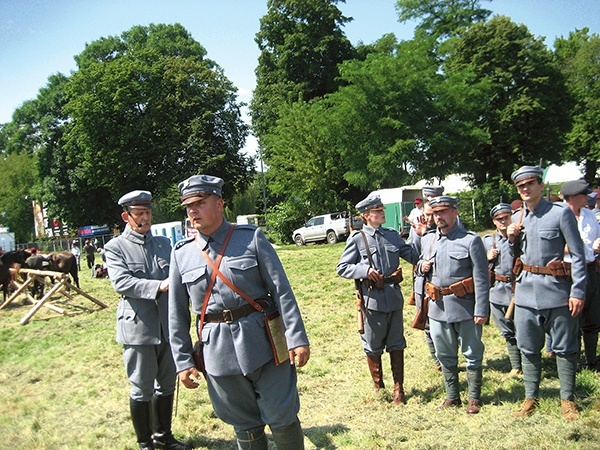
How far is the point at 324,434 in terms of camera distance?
16.6ft

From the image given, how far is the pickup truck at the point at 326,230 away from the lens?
3009 centimetres

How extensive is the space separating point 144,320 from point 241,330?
4.82 ft

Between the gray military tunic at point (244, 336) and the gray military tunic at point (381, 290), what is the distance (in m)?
2.18

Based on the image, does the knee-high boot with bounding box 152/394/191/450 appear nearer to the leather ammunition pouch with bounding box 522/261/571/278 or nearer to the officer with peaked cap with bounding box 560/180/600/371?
the leather ammunition pouch with bounding box 522/261/571/278

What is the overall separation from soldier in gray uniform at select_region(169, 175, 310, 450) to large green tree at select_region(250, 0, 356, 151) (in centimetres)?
3524

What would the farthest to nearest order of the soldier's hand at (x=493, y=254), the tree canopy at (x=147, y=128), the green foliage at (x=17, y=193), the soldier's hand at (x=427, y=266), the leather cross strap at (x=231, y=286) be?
the green foliage at (x=17, y=193)
the tree canopy at (x=147, y=128)
the soldier's hand at (x=493, y=254)
the soldier's hand at (x=427, y=266)
the leather cross strap at (x=231, y=286)

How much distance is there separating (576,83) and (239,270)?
45.8 metres

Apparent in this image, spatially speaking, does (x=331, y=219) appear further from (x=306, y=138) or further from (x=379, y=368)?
(x=379, y=368)

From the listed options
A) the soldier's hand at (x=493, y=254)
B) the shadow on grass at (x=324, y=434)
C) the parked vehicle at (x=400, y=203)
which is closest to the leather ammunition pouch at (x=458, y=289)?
the soldier's hand at (x=493, y=254)

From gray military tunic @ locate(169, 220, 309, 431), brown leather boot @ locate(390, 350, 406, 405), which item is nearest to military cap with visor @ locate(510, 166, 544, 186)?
brown leather boot @ locate(390, 350, 406, 405)

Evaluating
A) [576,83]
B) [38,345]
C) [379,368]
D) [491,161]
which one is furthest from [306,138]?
[379,368]

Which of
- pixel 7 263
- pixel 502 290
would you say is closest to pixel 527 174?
pixel 502 290

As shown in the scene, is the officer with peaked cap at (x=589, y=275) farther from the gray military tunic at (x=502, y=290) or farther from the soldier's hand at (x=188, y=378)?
the soldier's hand at (x=188, y=378)

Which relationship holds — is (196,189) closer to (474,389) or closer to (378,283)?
(378,283)
